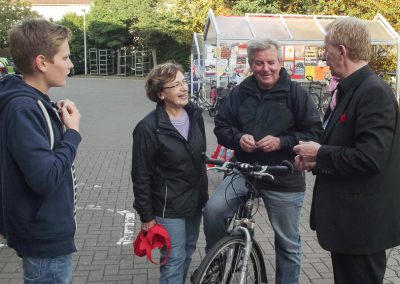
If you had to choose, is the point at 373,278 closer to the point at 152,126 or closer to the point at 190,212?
the point at 190,212

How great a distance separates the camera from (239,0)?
915 inches

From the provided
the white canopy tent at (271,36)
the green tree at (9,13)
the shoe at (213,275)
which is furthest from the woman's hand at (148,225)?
the green tree at (9,13)

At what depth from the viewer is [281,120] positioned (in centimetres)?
316

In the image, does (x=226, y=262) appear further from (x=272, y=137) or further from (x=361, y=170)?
(x=361, y=170)

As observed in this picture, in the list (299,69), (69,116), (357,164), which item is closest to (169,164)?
(69,116)

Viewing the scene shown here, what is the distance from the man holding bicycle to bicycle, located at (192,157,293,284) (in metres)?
0.18

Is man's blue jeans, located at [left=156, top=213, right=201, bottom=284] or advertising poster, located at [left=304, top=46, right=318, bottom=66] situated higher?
advertising poster, located at [left=304, top=46, right=318, bottom=66]

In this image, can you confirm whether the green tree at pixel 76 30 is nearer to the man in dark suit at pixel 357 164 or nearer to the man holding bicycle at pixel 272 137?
the man holding bicycle at pixel 272 137

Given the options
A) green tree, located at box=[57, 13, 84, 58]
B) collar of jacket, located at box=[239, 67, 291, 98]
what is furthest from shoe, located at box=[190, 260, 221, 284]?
green tree, located at box=[57, 13, 84, 58]

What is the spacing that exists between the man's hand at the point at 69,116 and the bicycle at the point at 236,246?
966 mm

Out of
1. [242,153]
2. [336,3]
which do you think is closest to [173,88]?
[242,153]

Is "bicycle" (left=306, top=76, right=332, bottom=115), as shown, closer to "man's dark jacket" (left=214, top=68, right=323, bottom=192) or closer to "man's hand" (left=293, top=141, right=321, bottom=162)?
"man's dark jacket" (left=214, top=68, right=323, bottom=192)

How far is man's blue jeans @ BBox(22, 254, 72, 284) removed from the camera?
2.21 meters

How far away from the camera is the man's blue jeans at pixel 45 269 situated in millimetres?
2207
